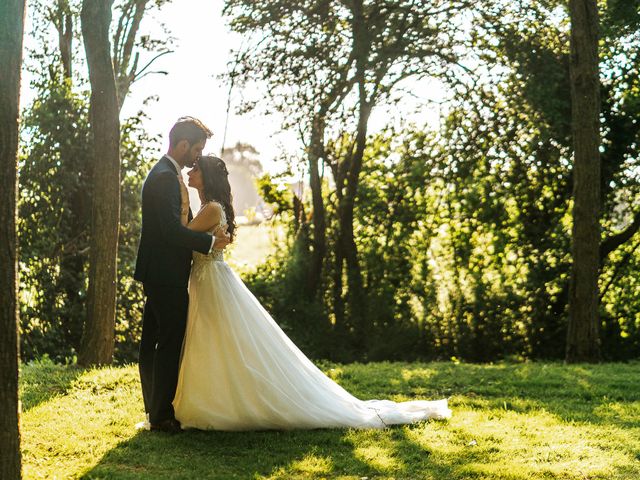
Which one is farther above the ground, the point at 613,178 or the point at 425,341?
the point at 613,178

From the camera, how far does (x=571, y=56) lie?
1232cm

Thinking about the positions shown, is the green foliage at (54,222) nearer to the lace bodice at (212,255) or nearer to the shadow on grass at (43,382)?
the shadow on grass at (43,382)

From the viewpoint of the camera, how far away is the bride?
21.5 feet

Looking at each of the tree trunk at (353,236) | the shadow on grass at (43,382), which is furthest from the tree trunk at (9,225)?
the tree trunk at (353,236)

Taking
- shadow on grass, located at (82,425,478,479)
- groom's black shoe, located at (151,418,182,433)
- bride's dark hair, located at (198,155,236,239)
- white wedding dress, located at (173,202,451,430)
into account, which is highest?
bride's dark hair, located at (198,155,236,239)

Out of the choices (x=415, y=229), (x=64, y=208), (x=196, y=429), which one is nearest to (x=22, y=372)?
(x=196, y=429)

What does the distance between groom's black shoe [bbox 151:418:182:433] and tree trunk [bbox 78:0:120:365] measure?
3.85 m

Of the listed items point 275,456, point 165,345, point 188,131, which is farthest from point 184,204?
point 275,456

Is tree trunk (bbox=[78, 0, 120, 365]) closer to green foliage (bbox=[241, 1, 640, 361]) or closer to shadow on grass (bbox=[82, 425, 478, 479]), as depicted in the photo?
shadow on grass (bbox=[82, 425, 478, 479])

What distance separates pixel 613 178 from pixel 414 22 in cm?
407

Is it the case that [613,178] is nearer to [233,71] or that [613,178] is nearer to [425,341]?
[425,341]

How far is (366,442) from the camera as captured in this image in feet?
20.6

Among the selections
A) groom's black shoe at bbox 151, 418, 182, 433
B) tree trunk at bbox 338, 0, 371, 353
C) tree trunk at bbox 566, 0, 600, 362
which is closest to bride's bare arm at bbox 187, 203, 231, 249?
groom's black shoe at bbox 151, 418, 182, 433

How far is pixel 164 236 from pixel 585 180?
24.8 ft
